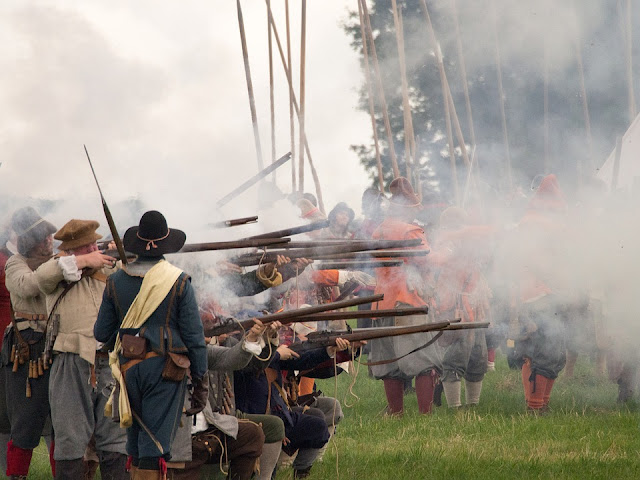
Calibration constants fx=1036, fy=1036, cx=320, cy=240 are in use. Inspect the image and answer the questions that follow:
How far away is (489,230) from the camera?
9867 millimetres

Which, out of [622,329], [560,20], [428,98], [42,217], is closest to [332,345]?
[42,217]

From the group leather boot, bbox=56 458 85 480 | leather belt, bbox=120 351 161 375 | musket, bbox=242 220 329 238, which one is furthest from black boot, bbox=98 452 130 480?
musket, bbox=242 220 329 238

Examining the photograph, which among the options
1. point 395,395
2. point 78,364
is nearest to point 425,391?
point 395,395

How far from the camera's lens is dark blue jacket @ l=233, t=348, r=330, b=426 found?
6664 mm

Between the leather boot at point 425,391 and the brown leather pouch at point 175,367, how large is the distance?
183 inches

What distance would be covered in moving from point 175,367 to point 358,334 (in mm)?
1469

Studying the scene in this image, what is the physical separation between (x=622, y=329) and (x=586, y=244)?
1.05 meters

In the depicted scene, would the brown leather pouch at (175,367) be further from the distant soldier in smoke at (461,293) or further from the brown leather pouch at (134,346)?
the distant soldier in smoke at (461,293)

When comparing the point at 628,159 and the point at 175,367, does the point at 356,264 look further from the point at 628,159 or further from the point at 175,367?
the point at 628,159

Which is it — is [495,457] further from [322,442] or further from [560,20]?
[560,20]

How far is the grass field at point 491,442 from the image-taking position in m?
6.88

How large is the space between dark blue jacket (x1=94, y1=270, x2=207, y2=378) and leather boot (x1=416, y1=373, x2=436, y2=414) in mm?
4493

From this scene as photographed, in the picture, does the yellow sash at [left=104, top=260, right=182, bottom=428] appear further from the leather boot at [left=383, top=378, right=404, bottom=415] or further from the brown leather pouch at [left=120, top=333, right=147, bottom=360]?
the leather boot at [left=383, top=378, right=404, bottom=415]

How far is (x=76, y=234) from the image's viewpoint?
660 cm
